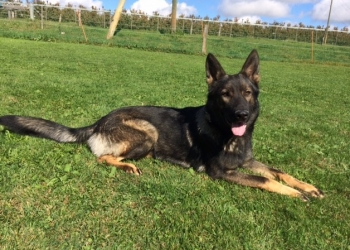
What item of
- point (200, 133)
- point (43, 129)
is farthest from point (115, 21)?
point (200, 133)

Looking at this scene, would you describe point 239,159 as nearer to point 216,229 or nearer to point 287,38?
point 216,229

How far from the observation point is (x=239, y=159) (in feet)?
14.7

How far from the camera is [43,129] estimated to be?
4.82 m

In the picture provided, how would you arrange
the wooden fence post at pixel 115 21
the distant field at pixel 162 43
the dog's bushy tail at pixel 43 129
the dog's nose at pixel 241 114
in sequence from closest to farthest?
the dog's nose at pixel 241 114 < the dog's bushy tail at pixel 43 129 < the distant field at pixel 162 43 < the wooden fence post at pixel 115 21

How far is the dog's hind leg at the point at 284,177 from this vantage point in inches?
161

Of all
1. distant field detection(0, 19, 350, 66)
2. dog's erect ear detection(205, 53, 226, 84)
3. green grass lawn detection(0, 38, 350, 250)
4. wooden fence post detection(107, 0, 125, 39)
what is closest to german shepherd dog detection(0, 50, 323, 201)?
dog's erect ear detection(205, 53, 226, 84)

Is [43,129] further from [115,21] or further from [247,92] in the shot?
[115,21]

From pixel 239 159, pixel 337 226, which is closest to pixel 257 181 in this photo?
pixel 239 159

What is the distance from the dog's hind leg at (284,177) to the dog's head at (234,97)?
0.63 meters

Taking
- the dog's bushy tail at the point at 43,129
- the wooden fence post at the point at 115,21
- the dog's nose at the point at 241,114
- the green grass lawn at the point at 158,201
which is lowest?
the green grass lawn at the point at 158,201

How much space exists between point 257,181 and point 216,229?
1203 mm

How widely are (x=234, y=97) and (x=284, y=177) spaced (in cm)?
131

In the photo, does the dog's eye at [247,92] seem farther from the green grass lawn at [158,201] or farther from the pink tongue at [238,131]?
the green grass lawn at [158,201]

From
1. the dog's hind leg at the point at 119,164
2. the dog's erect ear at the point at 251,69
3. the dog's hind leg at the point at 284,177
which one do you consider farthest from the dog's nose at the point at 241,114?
the dog's hind leg at the point at 119,164
